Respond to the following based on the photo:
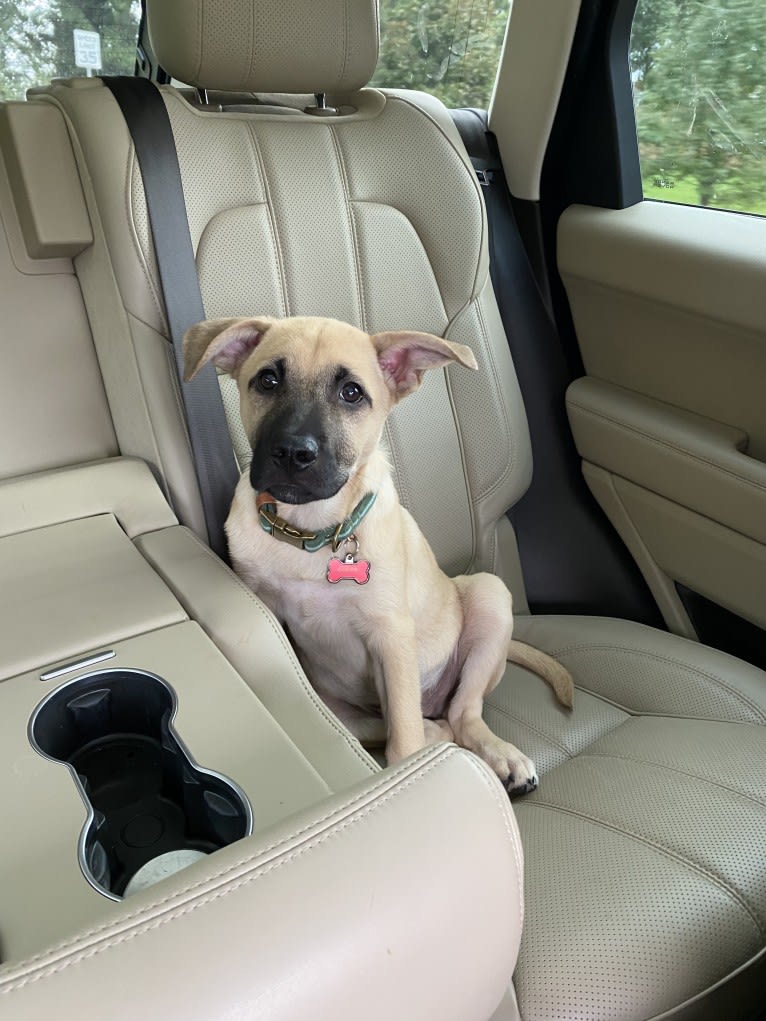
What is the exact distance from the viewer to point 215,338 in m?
1.45

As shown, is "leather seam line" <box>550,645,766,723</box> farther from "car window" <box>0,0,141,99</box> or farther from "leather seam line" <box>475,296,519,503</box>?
"car window" <box>0,0,141,99</box>

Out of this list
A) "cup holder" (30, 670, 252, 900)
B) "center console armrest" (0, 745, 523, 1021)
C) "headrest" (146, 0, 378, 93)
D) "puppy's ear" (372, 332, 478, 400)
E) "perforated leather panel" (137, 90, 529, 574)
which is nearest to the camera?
"center console armrest" (0, 745, 523, 1021)

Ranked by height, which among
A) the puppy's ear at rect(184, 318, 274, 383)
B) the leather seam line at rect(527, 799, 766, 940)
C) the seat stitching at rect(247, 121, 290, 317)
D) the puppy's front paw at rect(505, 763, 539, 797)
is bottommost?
the puppy's front paw at rect(505, 763, 539, 797)

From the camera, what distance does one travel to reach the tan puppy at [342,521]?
1.46 metres

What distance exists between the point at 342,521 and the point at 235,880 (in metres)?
1.02

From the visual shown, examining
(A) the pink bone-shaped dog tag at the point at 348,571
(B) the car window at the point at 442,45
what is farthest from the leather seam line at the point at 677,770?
(B) the car window at the point at 442,45

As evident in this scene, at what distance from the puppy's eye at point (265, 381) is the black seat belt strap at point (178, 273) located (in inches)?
6.7

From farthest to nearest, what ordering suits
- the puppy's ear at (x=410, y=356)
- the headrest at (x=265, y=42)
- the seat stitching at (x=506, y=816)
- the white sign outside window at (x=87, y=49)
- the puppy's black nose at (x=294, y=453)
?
the white sign outside window at (x=87, y=49) < the headrest at (x=265, y=42) < the puppy's ear at (x=410, y=356) < the puppy's black nose at (x=294, y=453) < the seat stitching at (x=506, y=816)

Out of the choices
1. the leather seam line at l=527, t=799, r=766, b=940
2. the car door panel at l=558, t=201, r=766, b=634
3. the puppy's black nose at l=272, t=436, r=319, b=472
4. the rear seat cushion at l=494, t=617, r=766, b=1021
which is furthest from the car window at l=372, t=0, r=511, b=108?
the leather seam line at l=527, t=799, r=766, b=940

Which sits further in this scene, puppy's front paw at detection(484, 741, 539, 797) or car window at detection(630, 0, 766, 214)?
car window at detection(630, 0, 766, 214)

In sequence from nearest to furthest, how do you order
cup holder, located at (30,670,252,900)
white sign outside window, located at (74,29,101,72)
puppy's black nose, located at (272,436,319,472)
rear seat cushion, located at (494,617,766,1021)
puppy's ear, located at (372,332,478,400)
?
1. cup holder, located at (30,670,252,900)
2. rear seat cushion, located at (494,617,766,1021)
3. puppy's black nose, located at (272,436,319,472)
4. puppy's ear, located at (372,332,478,400)
5. white sign outside window, located at (74,29,101,72)

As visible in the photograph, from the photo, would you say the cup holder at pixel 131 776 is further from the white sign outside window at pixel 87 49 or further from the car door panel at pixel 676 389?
the white sign outside window at pixel 87 49

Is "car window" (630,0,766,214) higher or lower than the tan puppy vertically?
higher

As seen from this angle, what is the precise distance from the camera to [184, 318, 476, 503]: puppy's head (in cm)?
142
